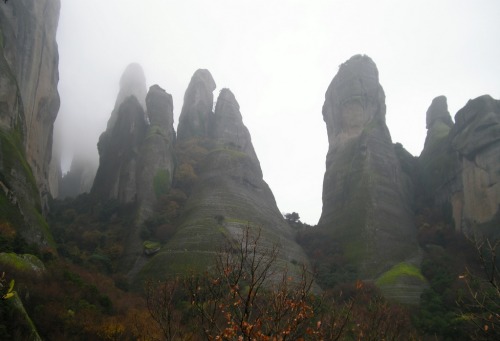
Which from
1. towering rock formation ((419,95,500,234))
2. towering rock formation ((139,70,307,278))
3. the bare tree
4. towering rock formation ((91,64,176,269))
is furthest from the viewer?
towering rock formation ((91,64,176,269))

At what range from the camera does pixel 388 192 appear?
63.8 m

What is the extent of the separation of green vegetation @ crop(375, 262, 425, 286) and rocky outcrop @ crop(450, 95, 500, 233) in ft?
29.1

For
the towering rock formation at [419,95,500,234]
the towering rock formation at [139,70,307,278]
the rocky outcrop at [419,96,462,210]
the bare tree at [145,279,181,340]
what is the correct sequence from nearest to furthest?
the bare tree at [145,279,181,340] < the towering rock formation at [139,70,307,278] < the towering rock formation at [419,95,500,234] < the rocky outcrop at [419,96,462,210]

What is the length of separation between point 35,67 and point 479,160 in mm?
54978

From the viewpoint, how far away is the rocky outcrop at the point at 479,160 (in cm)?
5112

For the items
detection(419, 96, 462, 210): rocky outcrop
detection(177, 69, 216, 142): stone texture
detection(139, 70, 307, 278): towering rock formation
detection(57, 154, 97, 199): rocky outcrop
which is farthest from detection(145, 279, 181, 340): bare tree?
detection(57, 154, 97, 199): rocky outcrop

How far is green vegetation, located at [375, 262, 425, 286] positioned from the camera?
47562mm

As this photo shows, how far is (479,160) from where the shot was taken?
54281 millimetres

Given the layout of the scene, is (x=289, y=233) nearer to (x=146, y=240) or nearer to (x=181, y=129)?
(x=146, y=240)

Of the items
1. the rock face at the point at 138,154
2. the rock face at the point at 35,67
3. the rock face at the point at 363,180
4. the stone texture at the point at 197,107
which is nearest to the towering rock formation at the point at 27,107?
the rock face at the point at 35,67

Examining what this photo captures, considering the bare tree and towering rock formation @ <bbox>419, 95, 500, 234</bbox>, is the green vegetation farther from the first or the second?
the bare tree

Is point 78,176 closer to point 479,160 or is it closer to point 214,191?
point 214,191

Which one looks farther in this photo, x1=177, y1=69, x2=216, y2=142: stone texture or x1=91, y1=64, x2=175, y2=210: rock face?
x1=177, y1=69, x2=216, y2=142: stone texture

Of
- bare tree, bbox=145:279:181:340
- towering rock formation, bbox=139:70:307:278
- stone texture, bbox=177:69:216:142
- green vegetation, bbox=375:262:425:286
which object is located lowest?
bare tree, bbox=145:279:181:340
